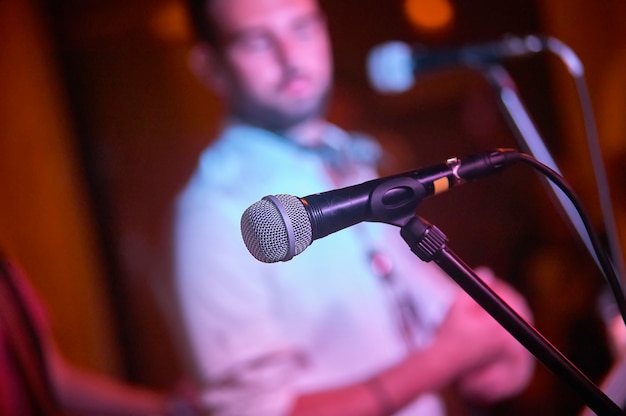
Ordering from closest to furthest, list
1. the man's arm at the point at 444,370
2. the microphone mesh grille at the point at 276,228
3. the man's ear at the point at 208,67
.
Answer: the microphone mesh grille at the point at 276,228, the man's arm at the point at 444,370, the man's ear at the point at 208,67

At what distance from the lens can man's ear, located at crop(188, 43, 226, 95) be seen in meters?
1.30

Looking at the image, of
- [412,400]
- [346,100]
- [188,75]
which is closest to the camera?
[412,400]

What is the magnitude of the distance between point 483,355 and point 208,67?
939 mm

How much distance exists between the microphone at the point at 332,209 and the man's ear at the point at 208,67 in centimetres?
78

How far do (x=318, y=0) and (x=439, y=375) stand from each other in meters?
0.97

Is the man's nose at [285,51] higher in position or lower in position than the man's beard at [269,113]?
higher

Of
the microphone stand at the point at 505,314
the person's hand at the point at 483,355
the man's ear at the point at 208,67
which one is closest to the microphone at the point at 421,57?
the man's ear at the point at 208,67

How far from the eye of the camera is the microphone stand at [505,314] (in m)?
0.62

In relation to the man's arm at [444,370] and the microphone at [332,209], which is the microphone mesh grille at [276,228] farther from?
the man's arm at [444,370]

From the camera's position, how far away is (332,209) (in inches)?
23.3

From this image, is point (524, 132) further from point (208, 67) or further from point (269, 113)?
point (208, 67)

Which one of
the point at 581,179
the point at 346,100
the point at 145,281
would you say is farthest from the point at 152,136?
the point at 581,179

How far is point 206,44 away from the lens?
1308 millimetres

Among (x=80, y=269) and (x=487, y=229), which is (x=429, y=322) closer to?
(x=487, y=229)
